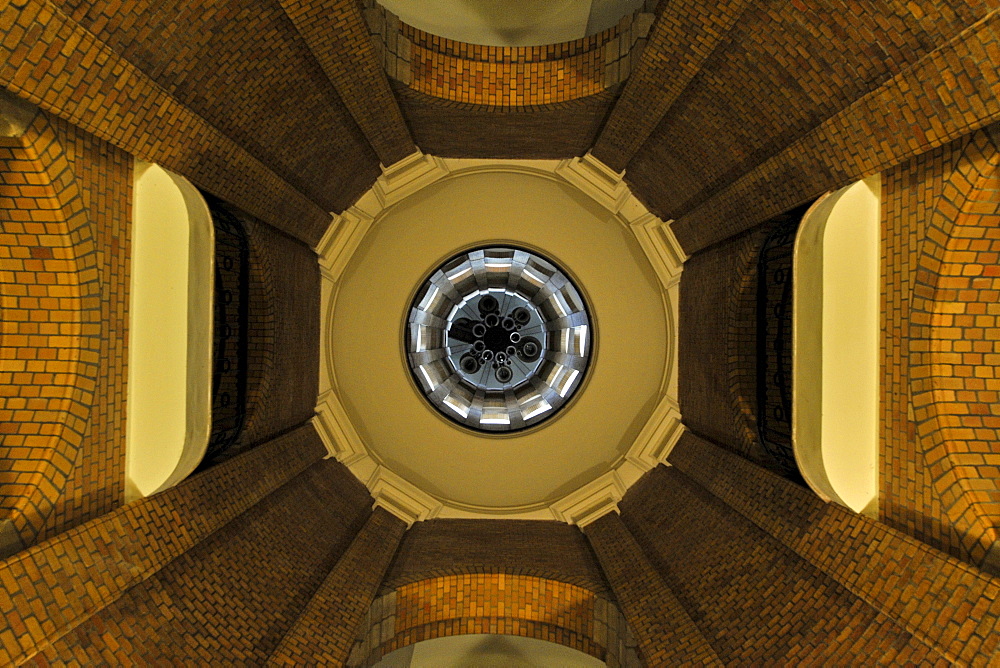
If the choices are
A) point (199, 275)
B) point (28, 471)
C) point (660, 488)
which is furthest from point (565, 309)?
point (28, 471)

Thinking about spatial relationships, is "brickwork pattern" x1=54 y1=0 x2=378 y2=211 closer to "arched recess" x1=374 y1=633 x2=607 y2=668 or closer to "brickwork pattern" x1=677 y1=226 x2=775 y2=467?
"brickwork pattern" x1=677 y1=226 x2=775 y2=467

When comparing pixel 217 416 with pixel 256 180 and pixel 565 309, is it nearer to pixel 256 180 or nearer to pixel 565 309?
pixel 256 180

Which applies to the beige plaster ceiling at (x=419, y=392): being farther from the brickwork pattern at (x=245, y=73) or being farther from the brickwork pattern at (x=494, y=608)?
the brickwork pattern at (x=494, y=608)

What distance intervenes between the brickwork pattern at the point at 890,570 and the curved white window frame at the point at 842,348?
339 millimetres

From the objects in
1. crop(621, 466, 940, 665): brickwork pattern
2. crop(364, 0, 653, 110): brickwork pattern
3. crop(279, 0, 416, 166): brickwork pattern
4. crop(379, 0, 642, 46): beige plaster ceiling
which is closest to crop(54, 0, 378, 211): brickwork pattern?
crop(279, 0, 416, 166): brickwork pattern

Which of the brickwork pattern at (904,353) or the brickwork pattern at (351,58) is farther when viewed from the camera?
the brickwork pattern at (351,58)

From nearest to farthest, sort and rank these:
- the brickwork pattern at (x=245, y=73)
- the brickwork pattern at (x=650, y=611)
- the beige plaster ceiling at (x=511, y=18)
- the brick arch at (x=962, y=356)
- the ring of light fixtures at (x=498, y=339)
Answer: the brick arch at (x=962, y=356)
the brickwork pattern at (x=245, y=73)
the brickwork pattern at (x=650, y=611)
the beige plaster ceiling at (x=511, y=18)
the ring of light fixtures at (x=498, y=339)

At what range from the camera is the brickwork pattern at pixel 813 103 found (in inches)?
157

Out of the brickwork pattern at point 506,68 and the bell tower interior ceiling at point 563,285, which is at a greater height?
the brickwork pattern at point 506,68

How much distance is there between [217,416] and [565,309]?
656 cm

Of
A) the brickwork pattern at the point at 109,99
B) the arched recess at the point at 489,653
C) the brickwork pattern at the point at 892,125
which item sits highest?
the brickwork pattern at the point at 109,99

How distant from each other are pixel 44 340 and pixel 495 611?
5548 mm

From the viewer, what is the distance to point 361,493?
9.22 meters

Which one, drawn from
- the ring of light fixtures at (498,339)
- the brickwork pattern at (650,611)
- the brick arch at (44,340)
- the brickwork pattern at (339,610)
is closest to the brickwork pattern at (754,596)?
the brickwork pattern at (650,611)
